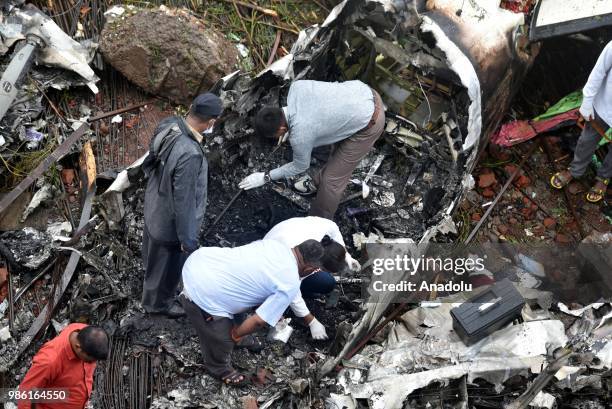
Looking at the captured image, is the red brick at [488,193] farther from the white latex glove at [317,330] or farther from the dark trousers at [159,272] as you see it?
the dark trousers at [159,272]

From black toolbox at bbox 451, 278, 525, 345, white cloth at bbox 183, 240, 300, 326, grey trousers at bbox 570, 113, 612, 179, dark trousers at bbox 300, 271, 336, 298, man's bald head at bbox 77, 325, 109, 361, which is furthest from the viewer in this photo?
grey trousers at bbox 570, 113, 612, 179

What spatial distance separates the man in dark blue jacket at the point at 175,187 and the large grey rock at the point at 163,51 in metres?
2.24

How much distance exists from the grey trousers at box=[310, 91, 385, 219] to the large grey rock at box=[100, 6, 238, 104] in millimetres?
1794

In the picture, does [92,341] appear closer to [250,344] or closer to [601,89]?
[250,344]

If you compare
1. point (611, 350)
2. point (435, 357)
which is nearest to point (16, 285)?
point (435, 357)

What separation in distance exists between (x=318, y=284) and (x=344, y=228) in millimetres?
754

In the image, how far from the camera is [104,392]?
474 centimetres

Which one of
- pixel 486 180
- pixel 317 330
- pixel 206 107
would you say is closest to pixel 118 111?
pixel 206 107

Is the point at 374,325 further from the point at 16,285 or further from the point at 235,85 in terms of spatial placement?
the point at 16,285

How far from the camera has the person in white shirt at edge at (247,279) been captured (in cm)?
423

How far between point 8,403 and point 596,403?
3.87 metres

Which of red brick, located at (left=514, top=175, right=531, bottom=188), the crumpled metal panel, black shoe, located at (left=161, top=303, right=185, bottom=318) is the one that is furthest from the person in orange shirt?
red brick, located at (left=514, top=175, right=531, bottom=188)

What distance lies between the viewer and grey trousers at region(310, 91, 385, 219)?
17.2 ft

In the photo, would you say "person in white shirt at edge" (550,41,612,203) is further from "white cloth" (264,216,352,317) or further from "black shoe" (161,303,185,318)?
"black shoe" (161,303,185,318)
